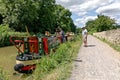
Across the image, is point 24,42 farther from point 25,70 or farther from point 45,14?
point 45,14

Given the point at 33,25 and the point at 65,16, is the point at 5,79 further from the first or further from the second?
the point at 65,16

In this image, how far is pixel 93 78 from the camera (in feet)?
31.1

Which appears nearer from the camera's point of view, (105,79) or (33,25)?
(105,79)

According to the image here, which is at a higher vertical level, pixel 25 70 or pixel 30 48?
pixel 30 48

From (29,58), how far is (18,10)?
1519 inches

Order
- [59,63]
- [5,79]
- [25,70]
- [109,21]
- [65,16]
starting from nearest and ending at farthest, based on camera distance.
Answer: [5,79] < [59,63] < [25,70] < [109,21] < [65,16]

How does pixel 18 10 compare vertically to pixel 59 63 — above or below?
above

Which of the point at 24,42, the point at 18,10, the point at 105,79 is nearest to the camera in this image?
the point at 105,79

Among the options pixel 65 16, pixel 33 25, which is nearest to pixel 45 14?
pixel 33 25

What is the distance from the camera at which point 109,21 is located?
69.9m

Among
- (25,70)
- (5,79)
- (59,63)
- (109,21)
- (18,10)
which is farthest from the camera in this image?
(109,21)

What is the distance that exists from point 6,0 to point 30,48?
3997 centimetres

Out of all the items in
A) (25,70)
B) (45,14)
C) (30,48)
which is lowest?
(25,70)

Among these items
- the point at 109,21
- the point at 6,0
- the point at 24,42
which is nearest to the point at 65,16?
the point at 109,21
